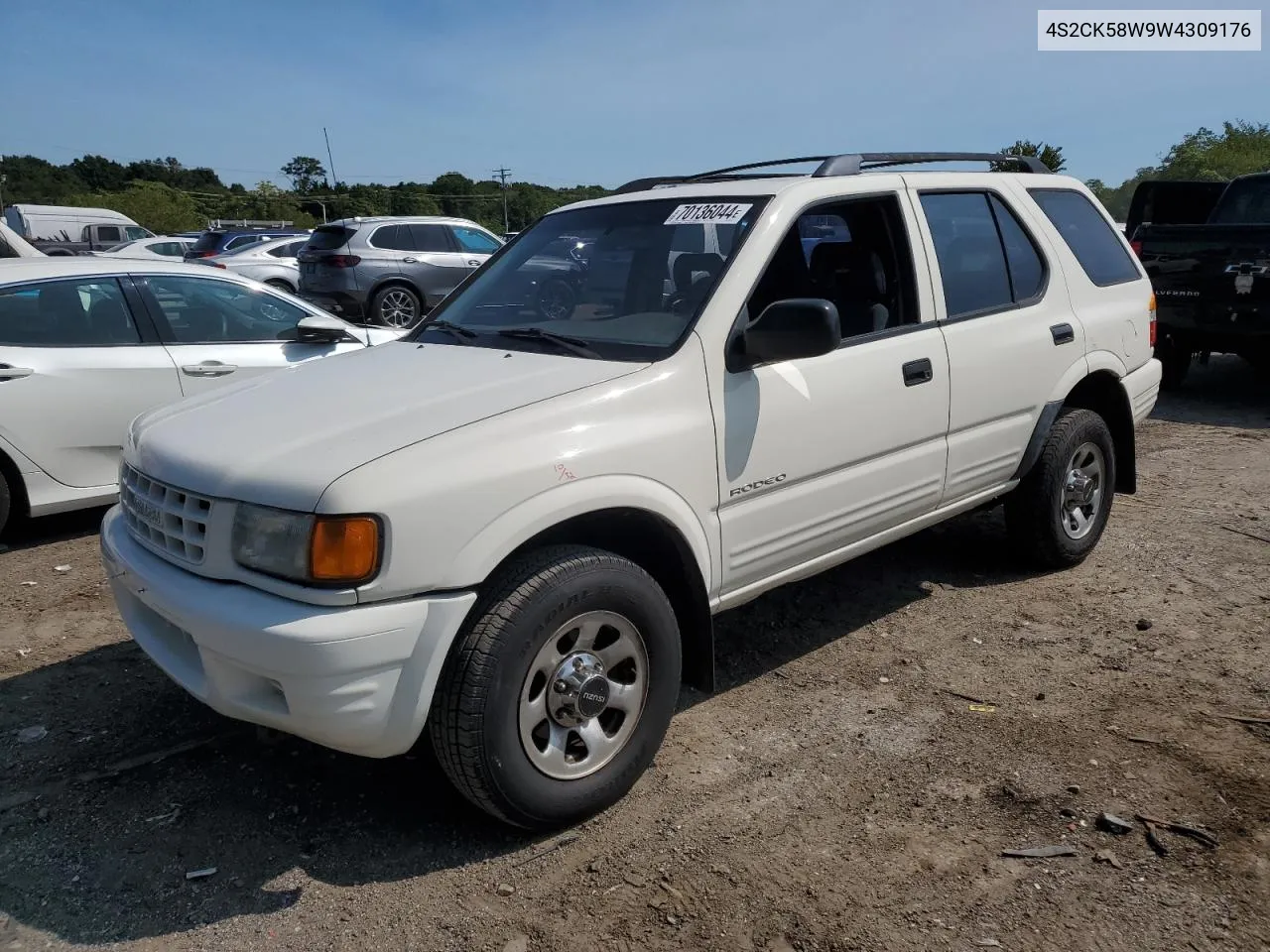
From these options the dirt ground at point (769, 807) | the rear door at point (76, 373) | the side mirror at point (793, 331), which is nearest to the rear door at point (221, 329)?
the rear door at point (76, 373)

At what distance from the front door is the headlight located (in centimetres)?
116

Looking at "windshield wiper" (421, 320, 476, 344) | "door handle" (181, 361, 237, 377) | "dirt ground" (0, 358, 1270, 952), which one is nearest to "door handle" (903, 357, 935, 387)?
"dirt ground" (0, 358, 1270, 952)

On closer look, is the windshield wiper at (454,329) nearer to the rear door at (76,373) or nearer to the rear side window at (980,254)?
the rear side window at (980,254)

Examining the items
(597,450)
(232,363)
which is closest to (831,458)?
(597,450)

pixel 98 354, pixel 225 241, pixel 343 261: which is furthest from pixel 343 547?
pixel 225 241

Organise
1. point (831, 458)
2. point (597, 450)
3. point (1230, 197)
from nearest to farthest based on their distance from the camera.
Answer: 1. point (597, 450)
2. point (831, 458)
3. point (1230, 197)

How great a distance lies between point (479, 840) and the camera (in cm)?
286

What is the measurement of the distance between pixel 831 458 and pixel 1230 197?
884cm

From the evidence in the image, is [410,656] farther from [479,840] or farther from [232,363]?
[232,363]

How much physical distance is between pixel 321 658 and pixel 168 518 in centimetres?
75

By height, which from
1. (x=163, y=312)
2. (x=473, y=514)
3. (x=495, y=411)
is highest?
(x=163, y=312)

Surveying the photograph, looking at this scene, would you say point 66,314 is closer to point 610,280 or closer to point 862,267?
point 610,280

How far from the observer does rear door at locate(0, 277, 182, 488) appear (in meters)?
5.16

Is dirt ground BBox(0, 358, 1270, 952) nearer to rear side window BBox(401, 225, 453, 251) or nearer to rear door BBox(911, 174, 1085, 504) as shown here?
rear door BBox(911, 174, 1085, 504)
